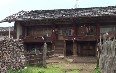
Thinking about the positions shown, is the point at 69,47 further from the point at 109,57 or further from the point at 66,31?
the point at 109,57

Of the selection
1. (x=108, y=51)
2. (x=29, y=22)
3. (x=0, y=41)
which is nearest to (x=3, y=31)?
(x=29, y=22)

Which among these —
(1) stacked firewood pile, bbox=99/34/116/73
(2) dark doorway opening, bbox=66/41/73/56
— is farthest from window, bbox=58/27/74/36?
(1) stacked firewood pile, bbox=99/34/116/73

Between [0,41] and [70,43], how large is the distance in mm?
13800

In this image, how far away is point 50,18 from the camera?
86.3ft

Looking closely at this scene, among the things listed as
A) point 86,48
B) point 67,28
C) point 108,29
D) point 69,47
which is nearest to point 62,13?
point 67,28

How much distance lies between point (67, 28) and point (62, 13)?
63.3 inches

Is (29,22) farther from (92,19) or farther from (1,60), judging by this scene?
(1,60)

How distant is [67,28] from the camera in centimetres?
2770

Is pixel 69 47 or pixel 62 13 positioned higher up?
pixel 62 13

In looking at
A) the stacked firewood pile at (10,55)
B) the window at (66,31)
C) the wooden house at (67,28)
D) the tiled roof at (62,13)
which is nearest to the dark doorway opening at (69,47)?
the wooden house at (67,28)

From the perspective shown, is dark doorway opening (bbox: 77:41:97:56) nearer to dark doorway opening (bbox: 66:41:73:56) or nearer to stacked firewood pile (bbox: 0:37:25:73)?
dark doorway opening (bbox: 66:41:73:56)

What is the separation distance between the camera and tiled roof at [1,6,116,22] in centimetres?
2538

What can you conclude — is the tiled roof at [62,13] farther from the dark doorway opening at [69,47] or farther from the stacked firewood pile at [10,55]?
the stacked firewood pile at [10,55]

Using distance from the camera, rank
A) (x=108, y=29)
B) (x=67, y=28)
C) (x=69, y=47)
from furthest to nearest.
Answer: (x=67, y=28), (x=69, y=47), (x=108, y=29)
